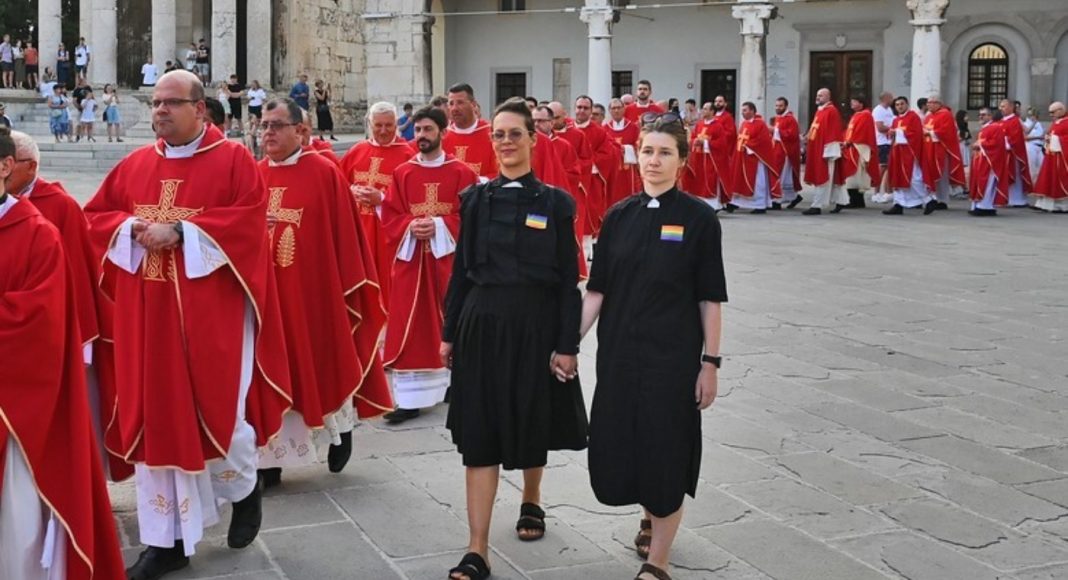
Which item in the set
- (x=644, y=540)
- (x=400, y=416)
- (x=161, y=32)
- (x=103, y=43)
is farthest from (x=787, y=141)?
(x=103, y=43)

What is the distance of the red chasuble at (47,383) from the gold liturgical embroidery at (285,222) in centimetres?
199

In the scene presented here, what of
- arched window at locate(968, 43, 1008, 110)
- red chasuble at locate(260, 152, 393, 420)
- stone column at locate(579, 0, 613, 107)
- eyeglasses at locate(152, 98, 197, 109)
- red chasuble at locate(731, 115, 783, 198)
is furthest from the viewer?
stone column at locate(579, 0, 613, 107)

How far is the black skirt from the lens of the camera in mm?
4730

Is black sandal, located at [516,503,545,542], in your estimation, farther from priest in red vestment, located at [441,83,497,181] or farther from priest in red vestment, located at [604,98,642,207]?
priest in red vestment, located at [604,98,642,207]

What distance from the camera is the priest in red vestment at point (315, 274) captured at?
5.91 m

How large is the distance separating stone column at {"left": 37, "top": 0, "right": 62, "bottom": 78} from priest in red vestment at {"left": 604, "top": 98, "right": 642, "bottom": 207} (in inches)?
875

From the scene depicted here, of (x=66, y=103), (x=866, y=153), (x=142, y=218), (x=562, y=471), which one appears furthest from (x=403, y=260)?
(x=66, y=103)

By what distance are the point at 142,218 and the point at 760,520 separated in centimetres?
288

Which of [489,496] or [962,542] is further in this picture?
[962,542]

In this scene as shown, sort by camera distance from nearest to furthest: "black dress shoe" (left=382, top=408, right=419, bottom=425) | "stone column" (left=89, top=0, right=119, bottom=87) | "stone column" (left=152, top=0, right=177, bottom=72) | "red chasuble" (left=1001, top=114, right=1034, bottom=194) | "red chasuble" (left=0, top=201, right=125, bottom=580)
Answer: "red chasuble" (left=0, top=201, right=125, bottom=580), "black dress shoe" (left=382, top=408, right=419, bottom=425), "red chasuble" (left=1001, top=114, right=1034, bottom=194), "stone column" (left=152, top=0, right=177, bottom=72), "stone column" (left=89, top=0, right=119, bottom=87)

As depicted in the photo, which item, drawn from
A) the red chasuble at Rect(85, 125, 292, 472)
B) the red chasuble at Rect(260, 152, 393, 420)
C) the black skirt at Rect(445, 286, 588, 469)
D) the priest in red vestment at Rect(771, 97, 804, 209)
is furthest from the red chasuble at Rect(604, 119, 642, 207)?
the black skirt at Rect(445, 286, 588, 469)

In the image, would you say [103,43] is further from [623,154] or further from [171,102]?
[171,102]

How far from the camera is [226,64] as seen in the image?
3366 centimetres

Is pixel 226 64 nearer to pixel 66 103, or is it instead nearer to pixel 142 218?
pixel 66 103
